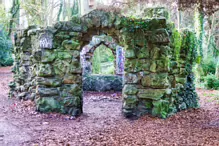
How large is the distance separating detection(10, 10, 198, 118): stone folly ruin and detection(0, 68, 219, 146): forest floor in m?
0.37

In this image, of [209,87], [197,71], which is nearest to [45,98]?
[209,87]

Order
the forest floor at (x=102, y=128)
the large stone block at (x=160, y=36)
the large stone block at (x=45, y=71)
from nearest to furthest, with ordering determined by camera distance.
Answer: the forest floor at (x=102, y=128), the large stone block at (x=160, y=36), the large stone block at (x=45, y=71)

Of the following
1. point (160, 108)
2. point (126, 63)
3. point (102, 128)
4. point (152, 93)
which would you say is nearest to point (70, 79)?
point (126, 63)

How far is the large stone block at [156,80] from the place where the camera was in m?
7.09

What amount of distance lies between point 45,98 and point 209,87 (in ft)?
32.1

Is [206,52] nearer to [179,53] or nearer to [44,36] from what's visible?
[179,53]

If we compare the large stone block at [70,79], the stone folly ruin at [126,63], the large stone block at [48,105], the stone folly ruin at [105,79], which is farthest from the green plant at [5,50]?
the large stone block at [70,79]

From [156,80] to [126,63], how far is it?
0.88 metres

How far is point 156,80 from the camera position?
709 cm

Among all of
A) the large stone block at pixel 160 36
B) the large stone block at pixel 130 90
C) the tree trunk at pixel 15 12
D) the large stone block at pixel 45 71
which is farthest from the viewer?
the tree trunk at pixel 15 12

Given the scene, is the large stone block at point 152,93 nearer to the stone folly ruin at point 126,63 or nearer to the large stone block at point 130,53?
the stone folly ruin at point 126,63

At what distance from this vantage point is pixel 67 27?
7457 mm

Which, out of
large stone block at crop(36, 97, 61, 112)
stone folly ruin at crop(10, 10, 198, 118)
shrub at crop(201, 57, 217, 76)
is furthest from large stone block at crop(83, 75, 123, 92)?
shrub at crop(201, 57, 217, 76)

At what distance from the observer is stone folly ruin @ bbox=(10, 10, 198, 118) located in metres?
7.12
